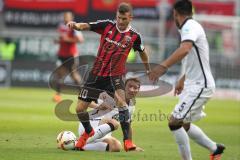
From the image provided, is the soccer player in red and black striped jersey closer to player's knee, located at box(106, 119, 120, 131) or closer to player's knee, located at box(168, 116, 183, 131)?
player's knee, located at box(106, 119, 120, 131)

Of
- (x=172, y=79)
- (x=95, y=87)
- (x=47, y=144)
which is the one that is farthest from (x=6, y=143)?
(x=172, y=79)

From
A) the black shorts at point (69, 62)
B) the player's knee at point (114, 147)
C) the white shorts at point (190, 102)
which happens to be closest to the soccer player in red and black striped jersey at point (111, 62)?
the player's knee at point (114, 147)

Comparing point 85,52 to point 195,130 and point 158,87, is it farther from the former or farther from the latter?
point 195,130

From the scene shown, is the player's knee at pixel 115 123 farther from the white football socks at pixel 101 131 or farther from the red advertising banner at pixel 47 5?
the red advertising banner at pixel 47 5

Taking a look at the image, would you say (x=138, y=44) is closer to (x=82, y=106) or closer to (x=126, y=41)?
(x=126, y=41)

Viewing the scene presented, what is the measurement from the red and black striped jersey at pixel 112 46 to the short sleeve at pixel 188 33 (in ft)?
9.03

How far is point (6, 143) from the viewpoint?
12.4 m

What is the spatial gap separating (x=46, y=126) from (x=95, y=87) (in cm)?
456

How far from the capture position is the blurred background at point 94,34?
31547 millimetres

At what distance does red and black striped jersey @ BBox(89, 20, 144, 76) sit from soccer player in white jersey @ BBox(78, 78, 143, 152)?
0.40 metres

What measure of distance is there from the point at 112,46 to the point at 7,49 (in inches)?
858

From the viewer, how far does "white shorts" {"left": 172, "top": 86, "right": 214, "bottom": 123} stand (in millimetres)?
9648

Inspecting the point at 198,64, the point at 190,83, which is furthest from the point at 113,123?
the point at 198,64

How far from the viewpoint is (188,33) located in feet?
31.1
